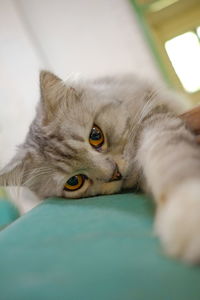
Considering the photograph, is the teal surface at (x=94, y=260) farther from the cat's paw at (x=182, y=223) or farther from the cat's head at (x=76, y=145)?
the cat's head at (x=76, y=145)

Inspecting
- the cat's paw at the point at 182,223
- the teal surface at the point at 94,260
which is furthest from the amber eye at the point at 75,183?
the cat's paw at the point at 182,223

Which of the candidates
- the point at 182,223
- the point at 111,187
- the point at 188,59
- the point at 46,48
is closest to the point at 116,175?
the point at 111,187

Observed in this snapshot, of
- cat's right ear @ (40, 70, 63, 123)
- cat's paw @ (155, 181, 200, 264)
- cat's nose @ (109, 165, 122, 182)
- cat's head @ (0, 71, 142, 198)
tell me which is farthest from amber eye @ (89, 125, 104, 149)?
cat's paw @ (155, 181, 200, 264)

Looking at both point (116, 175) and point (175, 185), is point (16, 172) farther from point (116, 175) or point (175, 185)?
point (175, 185)

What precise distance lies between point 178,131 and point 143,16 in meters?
2.17

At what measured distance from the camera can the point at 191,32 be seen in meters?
2.88

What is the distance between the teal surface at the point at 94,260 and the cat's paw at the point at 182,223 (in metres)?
0.02

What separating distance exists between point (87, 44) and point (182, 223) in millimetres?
2793

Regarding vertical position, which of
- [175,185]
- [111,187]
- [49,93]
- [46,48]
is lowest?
[111,187]

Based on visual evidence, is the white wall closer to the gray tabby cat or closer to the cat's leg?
the gray tabby cat

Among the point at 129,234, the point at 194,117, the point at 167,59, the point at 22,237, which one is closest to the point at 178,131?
the point at 194,117

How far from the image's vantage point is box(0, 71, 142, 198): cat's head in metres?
1.13

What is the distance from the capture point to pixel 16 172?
134cm

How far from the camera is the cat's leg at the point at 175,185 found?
51cm
